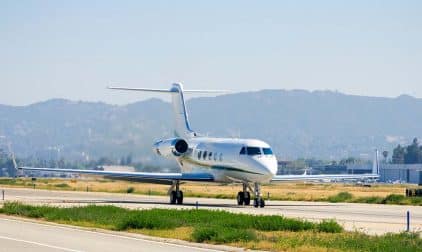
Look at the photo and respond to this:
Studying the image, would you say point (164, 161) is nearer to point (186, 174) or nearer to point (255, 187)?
point (186, 174)

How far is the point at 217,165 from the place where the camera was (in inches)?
2205

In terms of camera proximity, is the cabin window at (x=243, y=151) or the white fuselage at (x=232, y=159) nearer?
the white fuselage at (x=232, y=159)

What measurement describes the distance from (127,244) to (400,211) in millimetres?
25387

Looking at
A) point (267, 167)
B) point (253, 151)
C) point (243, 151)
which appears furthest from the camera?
point (243, 151)

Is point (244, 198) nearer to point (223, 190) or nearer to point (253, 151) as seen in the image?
point (253, 151)

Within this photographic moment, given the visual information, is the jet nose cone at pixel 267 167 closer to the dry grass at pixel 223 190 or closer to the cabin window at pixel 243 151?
the cabin window at pixel 243 151

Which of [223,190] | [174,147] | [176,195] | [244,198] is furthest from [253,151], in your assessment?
[223,190]

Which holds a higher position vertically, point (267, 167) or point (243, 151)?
point (243, 151)

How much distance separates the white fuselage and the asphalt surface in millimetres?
19810

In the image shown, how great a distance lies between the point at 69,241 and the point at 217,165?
28070mm

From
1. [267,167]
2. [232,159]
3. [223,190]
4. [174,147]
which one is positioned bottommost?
[223,190]

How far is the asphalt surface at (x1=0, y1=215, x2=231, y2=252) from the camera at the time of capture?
85.4 ft

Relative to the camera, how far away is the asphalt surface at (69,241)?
2602 cm

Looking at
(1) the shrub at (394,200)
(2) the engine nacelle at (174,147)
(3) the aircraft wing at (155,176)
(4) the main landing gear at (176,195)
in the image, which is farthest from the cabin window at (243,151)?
(1) the shrub at (394,200)
